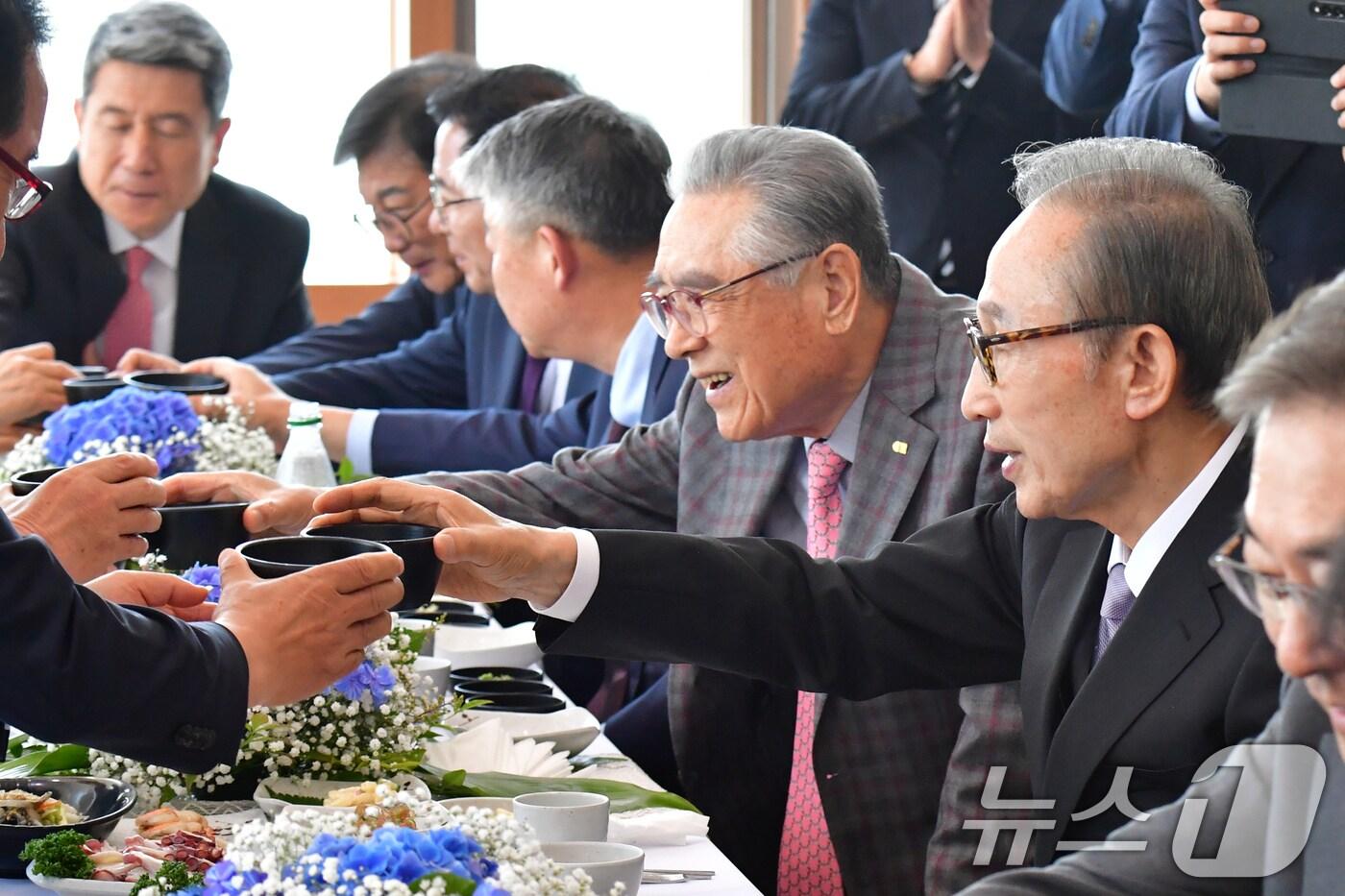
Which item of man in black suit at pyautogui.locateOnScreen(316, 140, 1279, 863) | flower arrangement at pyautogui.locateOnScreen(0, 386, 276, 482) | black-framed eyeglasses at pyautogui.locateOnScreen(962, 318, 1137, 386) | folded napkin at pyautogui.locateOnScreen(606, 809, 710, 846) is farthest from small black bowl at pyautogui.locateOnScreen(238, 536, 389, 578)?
flower arrangement at pyautogui.locateOnScreen(0, 386, 276, 482)

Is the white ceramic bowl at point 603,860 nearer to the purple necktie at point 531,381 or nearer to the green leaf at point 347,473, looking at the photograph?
the green leaf at point 347,473

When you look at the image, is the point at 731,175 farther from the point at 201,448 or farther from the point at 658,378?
the point at 201,448

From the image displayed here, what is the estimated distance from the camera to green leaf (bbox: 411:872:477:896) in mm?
963

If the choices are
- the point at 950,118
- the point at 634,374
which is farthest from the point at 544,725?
the point at 950,118

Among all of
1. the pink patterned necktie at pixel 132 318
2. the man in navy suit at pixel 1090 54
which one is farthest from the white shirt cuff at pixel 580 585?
the pink patterned necktie at pixel 132 318

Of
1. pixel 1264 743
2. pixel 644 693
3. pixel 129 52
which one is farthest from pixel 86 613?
pixel 129 52

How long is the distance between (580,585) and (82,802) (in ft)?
1.83

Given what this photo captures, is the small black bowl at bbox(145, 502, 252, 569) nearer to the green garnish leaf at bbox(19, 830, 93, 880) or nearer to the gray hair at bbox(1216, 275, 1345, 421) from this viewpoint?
the green garnish leaf at bbox(19, 830, 93, 880)

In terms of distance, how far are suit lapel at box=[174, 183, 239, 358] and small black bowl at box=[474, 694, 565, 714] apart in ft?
8.49

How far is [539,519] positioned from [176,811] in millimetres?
1034

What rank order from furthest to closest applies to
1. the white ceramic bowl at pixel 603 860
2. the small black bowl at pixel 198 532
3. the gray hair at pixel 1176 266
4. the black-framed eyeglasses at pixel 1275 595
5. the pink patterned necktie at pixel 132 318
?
1. the pink patterned necktie at pixel 132 318
2. the small black bowl at pixel 198 532
3. the gray hair at pixel 1176 266
4. the white ceramic bowl at pixel 603 860
5. the black-framed eyeglasses at pixel 1275 595

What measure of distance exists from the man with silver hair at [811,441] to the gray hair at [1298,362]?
3.42 feet

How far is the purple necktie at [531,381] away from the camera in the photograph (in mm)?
3701

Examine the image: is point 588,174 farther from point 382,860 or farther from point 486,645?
point 382,860
